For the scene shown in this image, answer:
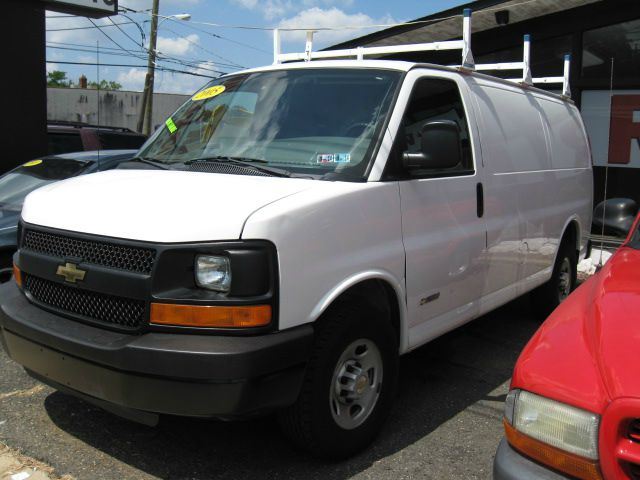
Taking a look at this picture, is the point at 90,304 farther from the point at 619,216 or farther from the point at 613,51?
the point at 613,51

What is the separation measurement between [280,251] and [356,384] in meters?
0.91

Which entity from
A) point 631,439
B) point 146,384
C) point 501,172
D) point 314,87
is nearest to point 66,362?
point 146,384

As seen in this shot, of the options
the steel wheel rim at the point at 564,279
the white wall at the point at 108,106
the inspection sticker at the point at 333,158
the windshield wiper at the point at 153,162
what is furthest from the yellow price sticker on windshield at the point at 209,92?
the white wall at the point at 108,106

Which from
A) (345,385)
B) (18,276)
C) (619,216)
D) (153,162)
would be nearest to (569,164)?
(619,216)

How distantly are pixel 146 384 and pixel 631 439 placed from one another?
6.10 ft

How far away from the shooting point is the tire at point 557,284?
6.03m

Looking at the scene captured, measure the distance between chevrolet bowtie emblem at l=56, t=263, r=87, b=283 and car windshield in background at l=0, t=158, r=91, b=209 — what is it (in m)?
3.71

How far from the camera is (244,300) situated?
269 cm

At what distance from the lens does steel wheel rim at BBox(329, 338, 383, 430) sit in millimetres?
3182

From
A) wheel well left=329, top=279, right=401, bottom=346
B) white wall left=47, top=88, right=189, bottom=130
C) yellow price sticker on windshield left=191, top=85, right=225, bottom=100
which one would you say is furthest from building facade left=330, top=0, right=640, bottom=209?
white wall left=47, top=88, right=189, bottom=130

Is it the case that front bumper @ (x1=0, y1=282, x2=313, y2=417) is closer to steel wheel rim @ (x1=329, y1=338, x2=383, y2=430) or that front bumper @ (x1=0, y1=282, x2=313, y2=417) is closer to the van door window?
steel wheel rim @ (x1=329, y1=338, x2=383, y2=430)

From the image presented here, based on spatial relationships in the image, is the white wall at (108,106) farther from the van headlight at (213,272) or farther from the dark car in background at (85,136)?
the van headlight at (213,272)

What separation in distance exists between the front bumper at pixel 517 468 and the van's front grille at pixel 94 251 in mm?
1616

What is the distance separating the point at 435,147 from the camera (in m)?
3.46
